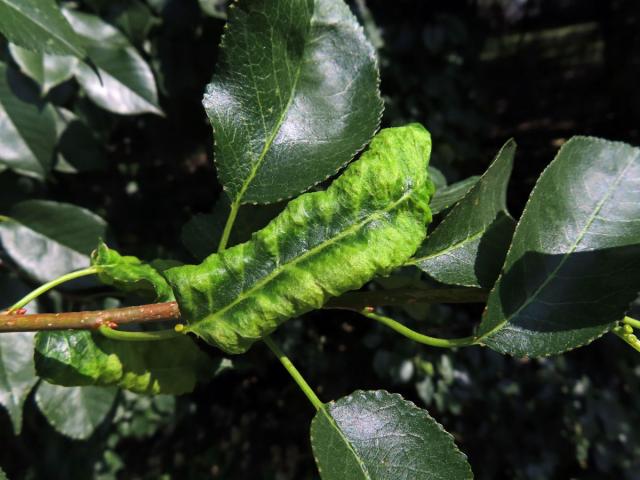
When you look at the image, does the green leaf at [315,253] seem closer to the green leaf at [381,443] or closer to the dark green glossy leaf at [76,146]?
the green leaf at [381,443]

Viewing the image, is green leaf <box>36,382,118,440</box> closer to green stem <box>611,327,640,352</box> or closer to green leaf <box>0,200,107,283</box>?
green leaf <box>0,200,107,283</box>

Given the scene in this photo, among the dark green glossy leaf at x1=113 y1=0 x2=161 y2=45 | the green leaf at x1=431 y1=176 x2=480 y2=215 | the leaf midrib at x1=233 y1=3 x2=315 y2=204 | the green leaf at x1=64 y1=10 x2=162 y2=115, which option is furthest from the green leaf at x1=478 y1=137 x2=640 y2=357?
the dark green glossy leaf at x1=113 y1=0 x2=161 y2=45

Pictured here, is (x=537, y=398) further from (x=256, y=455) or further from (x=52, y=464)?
(x=52, y=464)

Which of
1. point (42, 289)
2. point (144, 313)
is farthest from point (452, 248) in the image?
point (42, 289)

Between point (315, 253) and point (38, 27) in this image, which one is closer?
point (315, 253)

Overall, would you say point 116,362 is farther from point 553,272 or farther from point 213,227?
point 553,272

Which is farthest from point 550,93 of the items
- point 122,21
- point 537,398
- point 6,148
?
point 6,148

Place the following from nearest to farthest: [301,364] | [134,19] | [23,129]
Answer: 1. [23,129]
2. [134,19]
3. [301,364]
